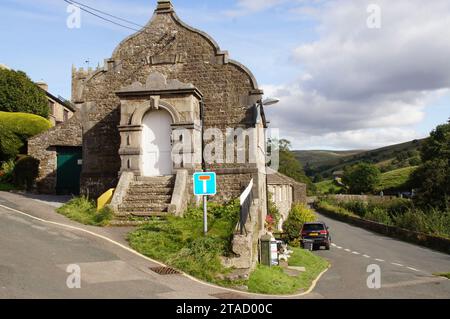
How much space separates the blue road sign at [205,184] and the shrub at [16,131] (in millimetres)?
18643

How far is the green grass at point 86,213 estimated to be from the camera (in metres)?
14.4

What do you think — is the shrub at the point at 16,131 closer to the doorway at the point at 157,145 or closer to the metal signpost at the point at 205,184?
the doorway at the point at 157,145

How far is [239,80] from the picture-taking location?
18.4 metres

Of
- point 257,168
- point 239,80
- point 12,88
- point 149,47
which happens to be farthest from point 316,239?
point 12,88

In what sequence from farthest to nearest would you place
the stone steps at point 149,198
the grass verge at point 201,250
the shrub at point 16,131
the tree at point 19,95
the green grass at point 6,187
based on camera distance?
the tree at point 19,95 → the shrub at point 16,131 → the green grass at point 6,187 → the stone steps at point 149,198 → the grass verge at point 201,250

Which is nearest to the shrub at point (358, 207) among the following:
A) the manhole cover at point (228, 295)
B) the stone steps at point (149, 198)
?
the stone steps at point (149, 198)

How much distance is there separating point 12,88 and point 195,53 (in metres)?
20.6

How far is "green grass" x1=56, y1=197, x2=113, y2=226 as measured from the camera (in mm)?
14421

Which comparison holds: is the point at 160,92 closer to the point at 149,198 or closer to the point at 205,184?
the point at 149,198

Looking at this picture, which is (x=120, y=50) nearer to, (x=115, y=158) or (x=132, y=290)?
(x=115, y=158)

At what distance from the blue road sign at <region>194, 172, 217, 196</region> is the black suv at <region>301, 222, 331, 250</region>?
47.6 feet

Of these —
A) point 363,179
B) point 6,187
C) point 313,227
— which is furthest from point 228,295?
point 363,179

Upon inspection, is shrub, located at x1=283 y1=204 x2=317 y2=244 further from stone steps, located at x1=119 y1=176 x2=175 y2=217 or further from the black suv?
stone steps, located at x1=119 y1=176 x2=175 y2=217

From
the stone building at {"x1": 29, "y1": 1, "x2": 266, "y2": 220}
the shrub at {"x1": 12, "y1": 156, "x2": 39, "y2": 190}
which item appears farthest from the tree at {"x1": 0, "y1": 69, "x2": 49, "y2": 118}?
the stone building at {"x1": 29, "y1": 1, "x2": 266, "y2": 220}
